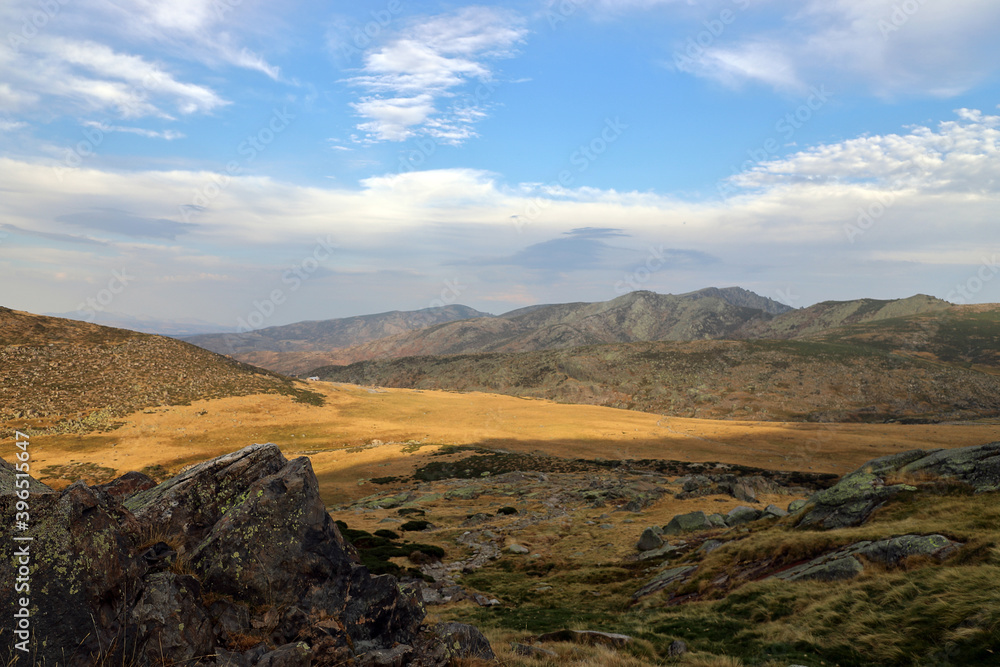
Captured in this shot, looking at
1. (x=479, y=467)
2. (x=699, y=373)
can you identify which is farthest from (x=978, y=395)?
(x=479, y=467)

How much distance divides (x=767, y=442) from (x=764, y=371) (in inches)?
2656

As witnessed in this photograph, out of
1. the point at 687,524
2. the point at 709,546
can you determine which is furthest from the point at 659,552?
the point at 687,524

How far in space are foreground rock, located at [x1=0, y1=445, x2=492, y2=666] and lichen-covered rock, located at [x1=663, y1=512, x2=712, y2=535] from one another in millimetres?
23283

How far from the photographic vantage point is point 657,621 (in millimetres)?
16312

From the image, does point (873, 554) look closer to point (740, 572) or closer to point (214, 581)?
point (740, 572)

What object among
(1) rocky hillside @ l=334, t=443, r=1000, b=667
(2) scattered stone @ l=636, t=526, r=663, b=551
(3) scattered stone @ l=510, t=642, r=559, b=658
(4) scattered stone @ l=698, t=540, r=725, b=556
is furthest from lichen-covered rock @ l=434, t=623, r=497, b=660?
(2) scattered stone @ l=636, t=526, r=663, b=551

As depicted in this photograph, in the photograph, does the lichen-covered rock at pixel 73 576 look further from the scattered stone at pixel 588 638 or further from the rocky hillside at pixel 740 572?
the scattered stone at pixel 588 638

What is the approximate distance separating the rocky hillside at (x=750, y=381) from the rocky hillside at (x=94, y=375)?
78.2 meters

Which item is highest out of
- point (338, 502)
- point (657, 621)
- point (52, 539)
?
point (52, 539)

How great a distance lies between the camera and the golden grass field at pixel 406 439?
2128 inches

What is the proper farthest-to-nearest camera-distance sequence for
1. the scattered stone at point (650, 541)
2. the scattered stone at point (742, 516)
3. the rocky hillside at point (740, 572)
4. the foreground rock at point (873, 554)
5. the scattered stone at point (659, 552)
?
1. the scattered stone at point (742, 516)
2. the scattered stone at point (650, 541)
3. the scattered stone at point (659, 552)
4. the foreground rock at point (873, 554)
5. the rocky hillside at point (740, 572)

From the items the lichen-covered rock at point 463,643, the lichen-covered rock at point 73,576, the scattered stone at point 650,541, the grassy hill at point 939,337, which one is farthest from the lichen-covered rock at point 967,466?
the grassy hill at point 939,337

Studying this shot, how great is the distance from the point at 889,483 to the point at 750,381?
114444mm

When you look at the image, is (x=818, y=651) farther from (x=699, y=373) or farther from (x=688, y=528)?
(x=699, y=373)
